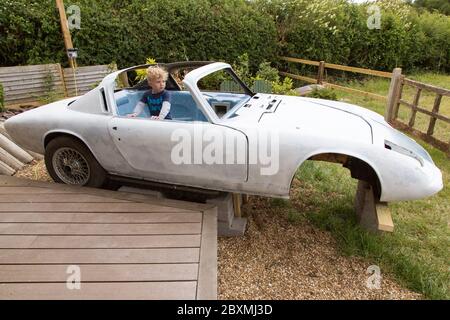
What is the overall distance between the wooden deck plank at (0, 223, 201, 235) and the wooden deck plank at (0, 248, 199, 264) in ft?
0.76

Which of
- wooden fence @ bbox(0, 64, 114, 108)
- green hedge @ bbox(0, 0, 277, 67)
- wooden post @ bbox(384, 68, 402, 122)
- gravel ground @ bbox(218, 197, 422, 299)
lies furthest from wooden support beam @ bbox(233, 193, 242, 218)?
green hedge @ bbox(0, 0, 277, 67)

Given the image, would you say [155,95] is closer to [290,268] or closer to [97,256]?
[97,256]

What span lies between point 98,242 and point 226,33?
28.3 feet

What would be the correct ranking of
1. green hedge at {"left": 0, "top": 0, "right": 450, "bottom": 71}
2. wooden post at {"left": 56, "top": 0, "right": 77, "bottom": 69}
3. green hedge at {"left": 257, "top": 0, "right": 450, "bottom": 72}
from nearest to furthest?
wooden post at {"left": 56, "top": 0, "right": 77, "bottom": 69}, green hedge at {"left": 0, "top": 0, "right": 450, "bottom": 71}, green hedge at {"left": 257, "top": 0, "right": 450, "bottom": 72}

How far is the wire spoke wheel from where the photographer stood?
141 inches

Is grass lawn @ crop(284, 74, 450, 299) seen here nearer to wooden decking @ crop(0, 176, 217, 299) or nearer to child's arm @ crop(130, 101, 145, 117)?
wooden decking @ crop(0, 176, 217, 299)

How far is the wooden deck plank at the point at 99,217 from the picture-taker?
2.95 meters

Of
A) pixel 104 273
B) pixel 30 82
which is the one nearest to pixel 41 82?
pixel 30 82

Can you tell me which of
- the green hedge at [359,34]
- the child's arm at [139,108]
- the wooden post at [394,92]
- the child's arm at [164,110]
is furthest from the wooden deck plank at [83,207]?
the green hedge at [359,34]

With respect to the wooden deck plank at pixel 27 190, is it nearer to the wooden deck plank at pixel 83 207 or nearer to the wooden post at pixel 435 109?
the wooden deck plank at pixel 83 207

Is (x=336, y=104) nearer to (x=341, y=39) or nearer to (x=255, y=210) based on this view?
(x=255, y=210)

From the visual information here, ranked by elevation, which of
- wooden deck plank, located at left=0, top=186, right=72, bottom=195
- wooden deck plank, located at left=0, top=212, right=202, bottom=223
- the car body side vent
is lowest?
wooden deck plank, located at left=0, top=186, right=72, bottom=195
